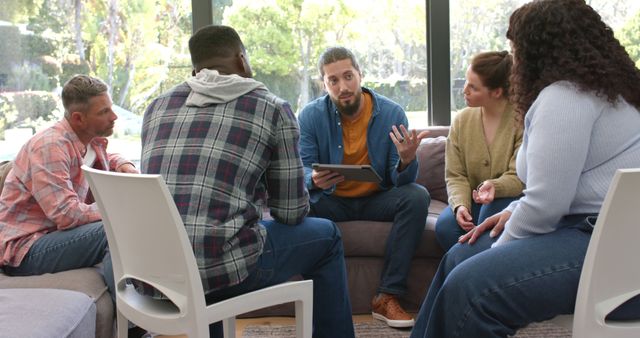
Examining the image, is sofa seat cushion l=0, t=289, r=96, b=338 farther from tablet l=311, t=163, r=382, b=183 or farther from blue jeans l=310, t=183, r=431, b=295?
blue jeans l=310, t=183, r=431, b=295

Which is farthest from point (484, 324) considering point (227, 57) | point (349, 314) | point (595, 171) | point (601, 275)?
point (227, 57)

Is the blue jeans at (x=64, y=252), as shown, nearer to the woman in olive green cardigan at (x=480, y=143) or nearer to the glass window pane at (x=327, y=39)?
the woman in olive green cardigan at (x=480, y=143)

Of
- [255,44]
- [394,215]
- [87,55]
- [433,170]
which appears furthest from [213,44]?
[87,55]

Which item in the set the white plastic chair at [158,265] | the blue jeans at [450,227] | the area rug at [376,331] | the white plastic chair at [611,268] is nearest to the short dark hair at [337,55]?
the blue jeans at [450,227]

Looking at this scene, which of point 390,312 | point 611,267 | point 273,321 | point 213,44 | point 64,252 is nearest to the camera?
point 611,267

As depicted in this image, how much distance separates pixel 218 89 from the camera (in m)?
1.99

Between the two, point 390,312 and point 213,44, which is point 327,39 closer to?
point 390,312

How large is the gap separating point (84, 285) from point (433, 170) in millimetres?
1878

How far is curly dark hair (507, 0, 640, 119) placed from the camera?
66.4 inches

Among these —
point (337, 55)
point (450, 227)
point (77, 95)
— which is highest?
point (337, 55)

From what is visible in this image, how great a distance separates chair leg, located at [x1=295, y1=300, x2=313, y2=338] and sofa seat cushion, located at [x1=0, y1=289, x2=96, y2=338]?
0.64m

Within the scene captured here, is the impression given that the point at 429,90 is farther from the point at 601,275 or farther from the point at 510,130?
the point at 601,275

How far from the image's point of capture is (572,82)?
168cm

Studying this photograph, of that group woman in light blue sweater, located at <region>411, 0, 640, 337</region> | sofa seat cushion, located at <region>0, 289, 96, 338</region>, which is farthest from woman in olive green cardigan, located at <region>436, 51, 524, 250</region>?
sofa seat cushion, located at <region>0, 289, 96, 338</region>
